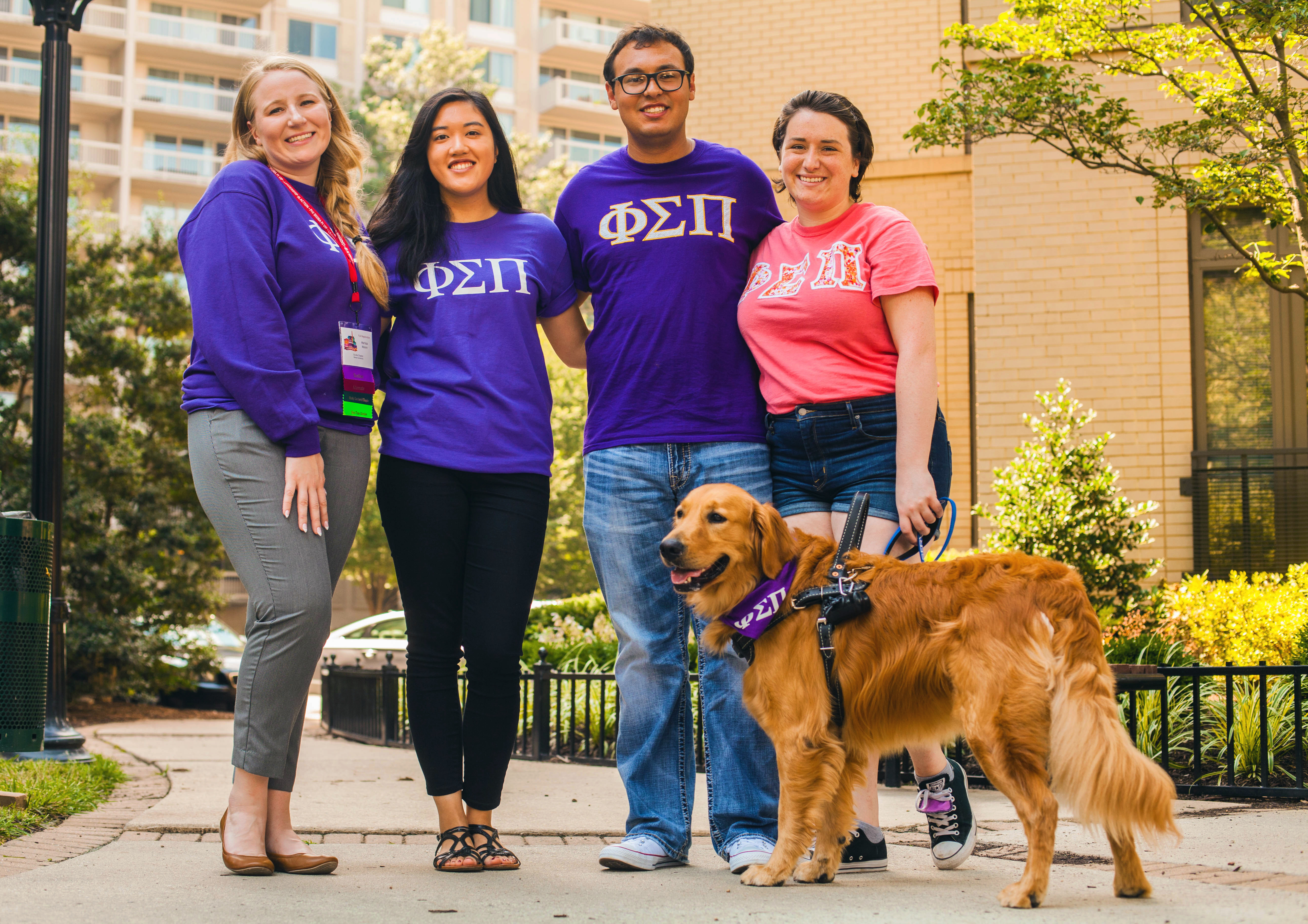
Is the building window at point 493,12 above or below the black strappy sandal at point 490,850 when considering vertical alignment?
above

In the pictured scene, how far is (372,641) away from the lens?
17.7m

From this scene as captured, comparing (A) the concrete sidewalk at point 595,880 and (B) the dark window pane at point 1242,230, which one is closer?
(A) the concrete sidewalk at point 595,880

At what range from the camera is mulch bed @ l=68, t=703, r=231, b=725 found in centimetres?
1209

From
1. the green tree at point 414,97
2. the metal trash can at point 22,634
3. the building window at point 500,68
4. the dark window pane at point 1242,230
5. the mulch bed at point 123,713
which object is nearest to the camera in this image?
the metal trash can at point 22,634

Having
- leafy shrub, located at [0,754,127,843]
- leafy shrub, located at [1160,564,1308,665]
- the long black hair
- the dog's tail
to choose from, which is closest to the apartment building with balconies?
leafy shrub, located at [1160,564,1308,665]

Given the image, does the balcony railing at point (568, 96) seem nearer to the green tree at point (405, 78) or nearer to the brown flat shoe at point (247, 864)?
the green tree at point (405, 78)

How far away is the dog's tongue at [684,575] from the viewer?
354 cm

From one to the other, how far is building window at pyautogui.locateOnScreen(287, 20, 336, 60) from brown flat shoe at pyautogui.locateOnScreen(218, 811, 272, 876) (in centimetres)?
4599

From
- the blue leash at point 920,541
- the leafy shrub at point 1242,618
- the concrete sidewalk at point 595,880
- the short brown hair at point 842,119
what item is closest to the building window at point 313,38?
the leafy shrub at point 1242,618

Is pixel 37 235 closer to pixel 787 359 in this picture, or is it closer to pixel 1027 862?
pixel 787 359

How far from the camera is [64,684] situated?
726cm

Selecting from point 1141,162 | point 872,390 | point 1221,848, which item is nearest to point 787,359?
point 872,390

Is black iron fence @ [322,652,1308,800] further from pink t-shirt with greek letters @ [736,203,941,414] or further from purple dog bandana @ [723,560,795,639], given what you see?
pink t-shirt with greek letters @ [736,203,941,414]

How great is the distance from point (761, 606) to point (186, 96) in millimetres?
45718
